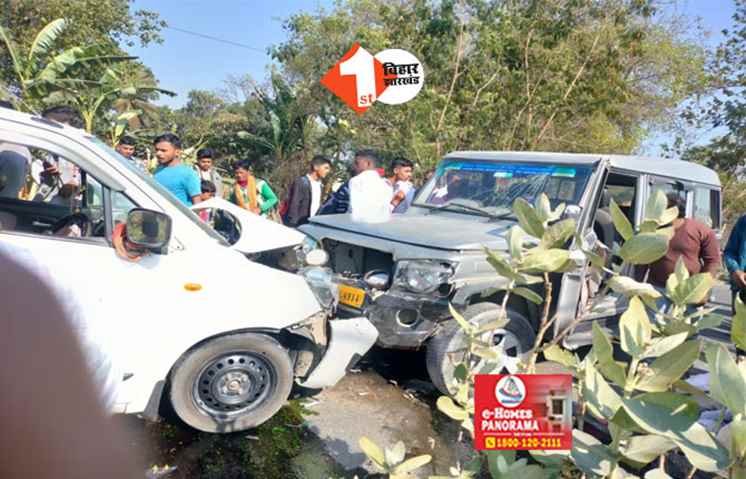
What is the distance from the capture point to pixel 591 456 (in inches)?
43.5

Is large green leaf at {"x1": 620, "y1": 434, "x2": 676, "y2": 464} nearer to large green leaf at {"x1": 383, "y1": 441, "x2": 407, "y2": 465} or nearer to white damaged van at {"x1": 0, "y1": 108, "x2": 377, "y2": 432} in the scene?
large green leaf at {"x1": 383, "y1": 441, "x2": 407, "y2": 465}

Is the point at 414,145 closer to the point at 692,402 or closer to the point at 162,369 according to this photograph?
the point at 162,369

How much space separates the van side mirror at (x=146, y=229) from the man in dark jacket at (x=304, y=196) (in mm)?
3897

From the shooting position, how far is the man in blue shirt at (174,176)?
5.26 meters

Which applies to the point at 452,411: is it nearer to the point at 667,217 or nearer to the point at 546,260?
the point at 546,260

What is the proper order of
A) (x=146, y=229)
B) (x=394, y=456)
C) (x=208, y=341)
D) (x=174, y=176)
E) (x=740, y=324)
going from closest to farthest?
(x=740, y=324)
(x=394, y=456)
(x=146, y=229)
(x=208, y=341)
(x=174, y=176)

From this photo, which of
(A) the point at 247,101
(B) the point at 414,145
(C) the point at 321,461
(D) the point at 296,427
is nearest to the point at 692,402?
(C) the point at 321,461

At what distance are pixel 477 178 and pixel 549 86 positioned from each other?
26.8ft

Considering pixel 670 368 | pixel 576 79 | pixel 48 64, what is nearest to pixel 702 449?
pixel 670 368

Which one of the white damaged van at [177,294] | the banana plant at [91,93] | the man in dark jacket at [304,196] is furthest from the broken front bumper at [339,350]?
the banana plant at [91,93]

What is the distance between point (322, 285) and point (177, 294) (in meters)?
1.10

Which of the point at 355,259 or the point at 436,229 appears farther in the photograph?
the point at 355,259

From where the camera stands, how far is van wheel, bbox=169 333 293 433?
9.57 feet

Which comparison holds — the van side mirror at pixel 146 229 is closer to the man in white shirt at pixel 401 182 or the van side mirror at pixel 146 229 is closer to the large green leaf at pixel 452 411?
the large green leaf at pixel 452 411
